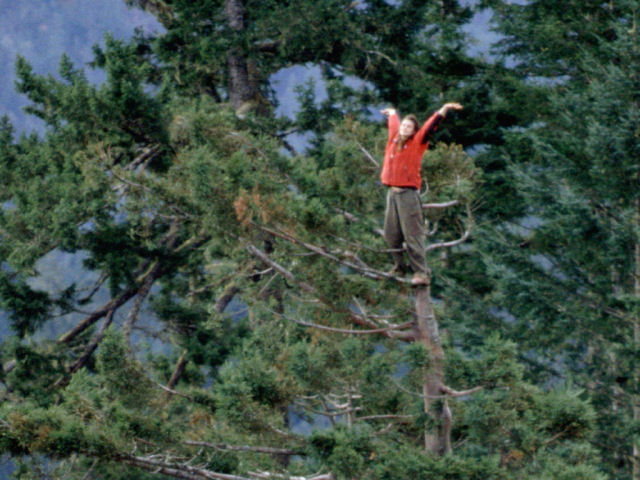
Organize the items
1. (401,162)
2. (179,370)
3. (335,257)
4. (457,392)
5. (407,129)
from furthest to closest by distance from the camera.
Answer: (179,370) → (335,257) → (457,392) → (401,162) → (407,129)

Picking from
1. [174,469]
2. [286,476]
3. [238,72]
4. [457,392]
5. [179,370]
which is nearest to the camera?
[457,392]

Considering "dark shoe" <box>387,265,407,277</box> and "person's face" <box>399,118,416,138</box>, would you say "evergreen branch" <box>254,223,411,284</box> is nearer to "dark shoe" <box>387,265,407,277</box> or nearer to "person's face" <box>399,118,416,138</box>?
"dark shoe" <box>387,265,407,277</box>

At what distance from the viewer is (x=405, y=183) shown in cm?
702

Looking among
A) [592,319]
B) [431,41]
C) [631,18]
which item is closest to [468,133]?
[431,41]

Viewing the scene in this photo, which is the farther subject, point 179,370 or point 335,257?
point 179,370

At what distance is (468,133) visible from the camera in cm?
1564

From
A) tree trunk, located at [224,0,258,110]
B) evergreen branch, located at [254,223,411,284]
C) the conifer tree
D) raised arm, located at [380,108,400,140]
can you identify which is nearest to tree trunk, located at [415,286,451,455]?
evergreen branch, located at [254,223,411,284]

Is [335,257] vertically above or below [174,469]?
above

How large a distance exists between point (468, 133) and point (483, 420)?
9.36 m

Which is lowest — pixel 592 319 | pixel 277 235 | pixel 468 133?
pixel 592 319

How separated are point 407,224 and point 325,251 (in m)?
0.84

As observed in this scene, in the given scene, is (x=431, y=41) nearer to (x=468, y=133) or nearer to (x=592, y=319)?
(x=468, y=133)

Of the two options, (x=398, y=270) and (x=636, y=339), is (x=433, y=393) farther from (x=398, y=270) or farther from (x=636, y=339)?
(x=636, y=339)

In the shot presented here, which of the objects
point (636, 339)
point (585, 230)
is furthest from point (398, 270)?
point (636, 339)
